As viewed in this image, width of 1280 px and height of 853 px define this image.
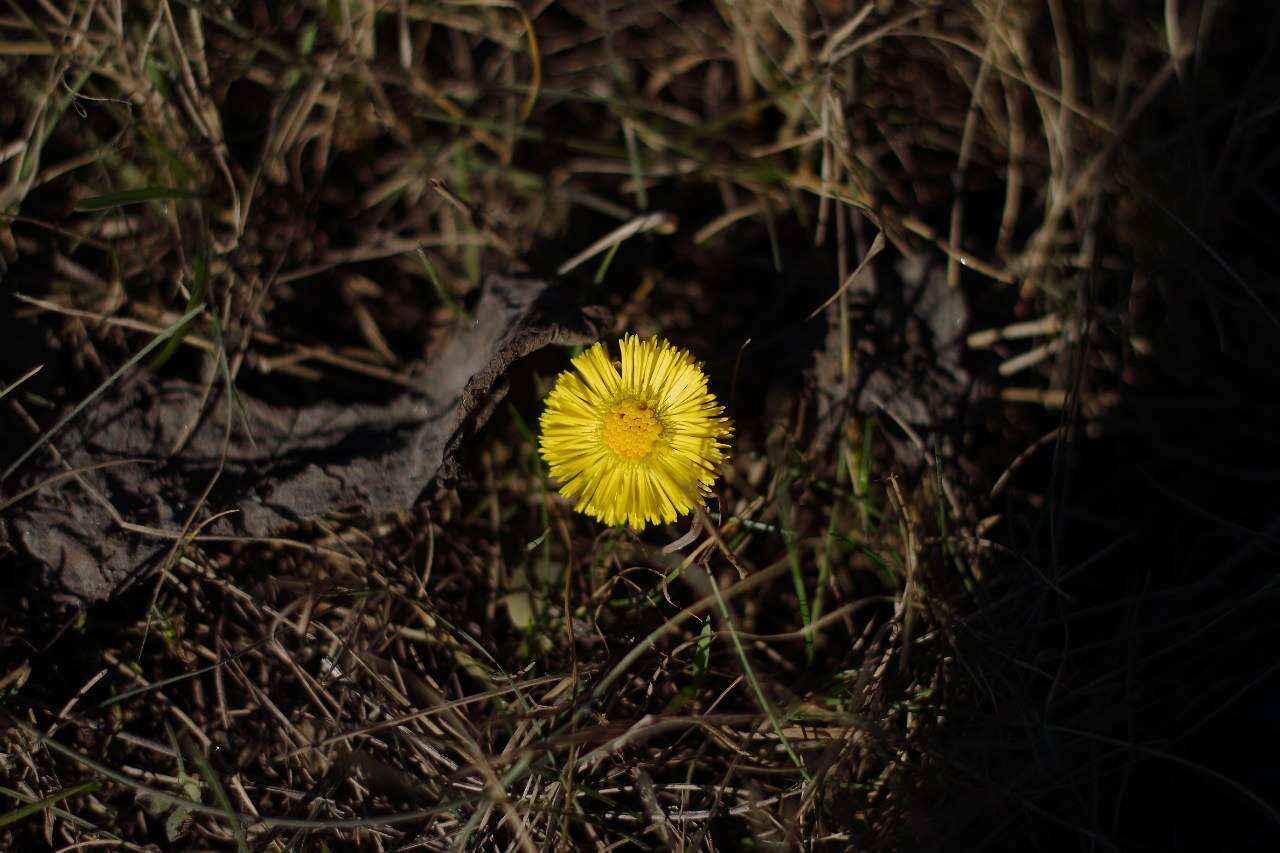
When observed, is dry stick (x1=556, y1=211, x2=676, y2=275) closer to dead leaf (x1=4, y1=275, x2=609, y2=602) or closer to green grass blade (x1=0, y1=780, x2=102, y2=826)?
dead leaf (x1=4, y1=275, x2=609, y2=602)

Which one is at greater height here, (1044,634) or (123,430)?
(123,430)

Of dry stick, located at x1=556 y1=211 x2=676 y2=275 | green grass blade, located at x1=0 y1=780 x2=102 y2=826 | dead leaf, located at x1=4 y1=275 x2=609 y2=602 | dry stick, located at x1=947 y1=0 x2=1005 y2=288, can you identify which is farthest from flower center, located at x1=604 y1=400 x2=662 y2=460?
green grass blade, located at x1=0 y1=780 x2=102 y2=826

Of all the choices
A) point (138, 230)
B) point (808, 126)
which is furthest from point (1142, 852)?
point (138, 230)

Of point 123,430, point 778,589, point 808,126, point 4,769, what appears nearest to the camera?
point 4,769

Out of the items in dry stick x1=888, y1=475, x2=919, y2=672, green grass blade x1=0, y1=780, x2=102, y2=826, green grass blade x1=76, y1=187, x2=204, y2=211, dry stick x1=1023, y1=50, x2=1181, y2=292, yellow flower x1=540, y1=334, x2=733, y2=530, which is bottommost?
green grass blade x1=0, y1=780, x2=102, y2=826

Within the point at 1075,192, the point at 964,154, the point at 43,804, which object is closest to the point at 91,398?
the point at 43,804

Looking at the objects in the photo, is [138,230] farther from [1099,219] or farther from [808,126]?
Result: [1099,219]
